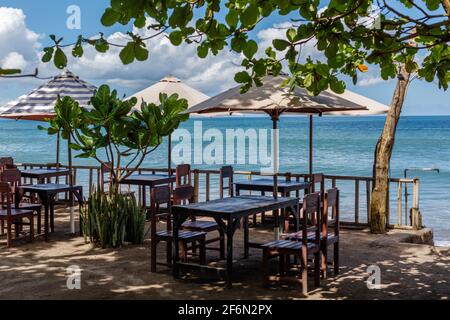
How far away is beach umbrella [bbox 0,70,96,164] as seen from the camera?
10.9 meters

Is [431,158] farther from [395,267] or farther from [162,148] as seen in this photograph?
[395,267]

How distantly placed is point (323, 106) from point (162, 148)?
216ft

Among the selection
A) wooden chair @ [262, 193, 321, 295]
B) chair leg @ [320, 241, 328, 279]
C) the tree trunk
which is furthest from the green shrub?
the tree trunk

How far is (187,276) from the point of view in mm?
6996

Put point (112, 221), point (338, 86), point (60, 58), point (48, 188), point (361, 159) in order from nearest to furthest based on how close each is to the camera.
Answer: point (60, 58), point (338, 86), point (112, 221), point (48, 188), point (361, 159)

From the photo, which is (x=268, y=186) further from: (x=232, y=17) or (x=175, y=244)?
(x=232, y=17)

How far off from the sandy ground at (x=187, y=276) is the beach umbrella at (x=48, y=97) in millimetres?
2575

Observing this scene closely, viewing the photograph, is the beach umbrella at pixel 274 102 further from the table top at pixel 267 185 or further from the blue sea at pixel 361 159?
the blue sea at pixel 361 159

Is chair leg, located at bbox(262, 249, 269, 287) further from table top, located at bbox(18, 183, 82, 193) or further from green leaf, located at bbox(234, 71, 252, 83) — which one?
table top, located at bbox(18, 183, 82, 193)

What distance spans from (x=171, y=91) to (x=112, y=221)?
3643 mm

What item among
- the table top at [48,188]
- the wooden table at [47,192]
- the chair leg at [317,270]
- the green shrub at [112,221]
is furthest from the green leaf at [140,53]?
the table top at [48,188]

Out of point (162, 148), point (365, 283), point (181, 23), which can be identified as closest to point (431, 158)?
point (162, 148)

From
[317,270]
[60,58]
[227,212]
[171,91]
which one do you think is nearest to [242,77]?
[60,58]

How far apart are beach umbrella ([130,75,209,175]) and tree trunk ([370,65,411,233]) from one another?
3334mm
